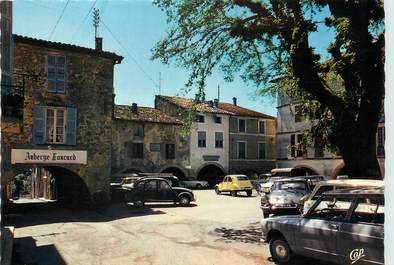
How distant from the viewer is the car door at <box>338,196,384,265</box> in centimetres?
702

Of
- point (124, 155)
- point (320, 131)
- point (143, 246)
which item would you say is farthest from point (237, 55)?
point (124, 155)

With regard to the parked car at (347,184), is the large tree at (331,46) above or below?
above

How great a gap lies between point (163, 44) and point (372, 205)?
28.6 feet

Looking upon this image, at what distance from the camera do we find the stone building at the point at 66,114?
66.5 feet

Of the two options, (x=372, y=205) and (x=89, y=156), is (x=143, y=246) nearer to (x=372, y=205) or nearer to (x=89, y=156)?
(x=372, y=205)

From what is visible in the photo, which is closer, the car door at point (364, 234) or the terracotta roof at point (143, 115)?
the car door at point (364, 234)

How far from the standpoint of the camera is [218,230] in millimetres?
14352

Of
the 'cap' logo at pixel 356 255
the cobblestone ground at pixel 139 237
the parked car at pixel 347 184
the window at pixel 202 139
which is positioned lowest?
the cobblestone ground at pixel 139 237

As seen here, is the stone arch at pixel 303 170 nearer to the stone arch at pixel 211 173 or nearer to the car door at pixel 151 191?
the stone arch at pixel 211 173

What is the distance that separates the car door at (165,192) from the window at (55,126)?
5334mm

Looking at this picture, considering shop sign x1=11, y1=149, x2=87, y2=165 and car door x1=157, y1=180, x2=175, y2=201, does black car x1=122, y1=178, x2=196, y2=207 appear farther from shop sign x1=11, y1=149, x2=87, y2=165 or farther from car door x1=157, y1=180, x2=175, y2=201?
shop sign x1=11, y1=149, x2=87, y2=165

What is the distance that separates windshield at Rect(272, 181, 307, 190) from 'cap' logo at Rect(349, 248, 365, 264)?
31.3ft

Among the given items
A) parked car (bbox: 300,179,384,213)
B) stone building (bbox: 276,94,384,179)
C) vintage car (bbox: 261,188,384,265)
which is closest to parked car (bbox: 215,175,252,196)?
stone building (bbox: 276,94,384,179)

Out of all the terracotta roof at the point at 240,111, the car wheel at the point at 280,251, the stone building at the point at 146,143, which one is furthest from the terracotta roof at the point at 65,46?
the terracotta roof at the point at 240,111
